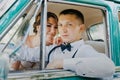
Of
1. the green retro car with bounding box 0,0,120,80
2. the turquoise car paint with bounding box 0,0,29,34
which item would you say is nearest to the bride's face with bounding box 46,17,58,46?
the green retro car with bounding box 0,0,120,80

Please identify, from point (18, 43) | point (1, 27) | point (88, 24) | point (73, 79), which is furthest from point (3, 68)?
point (88, 24)

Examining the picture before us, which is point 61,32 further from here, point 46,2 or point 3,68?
point 3,68

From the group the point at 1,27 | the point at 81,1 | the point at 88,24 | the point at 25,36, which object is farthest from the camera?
the point at 88,24

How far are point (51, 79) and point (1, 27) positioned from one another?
551 millimetres

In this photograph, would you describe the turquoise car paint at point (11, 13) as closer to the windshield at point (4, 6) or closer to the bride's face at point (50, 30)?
the windshield at point (4, 6)

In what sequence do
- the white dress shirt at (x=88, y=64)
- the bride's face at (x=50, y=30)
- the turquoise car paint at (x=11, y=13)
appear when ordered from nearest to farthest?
the turquoise car paint at (x=11, y=13), the white dress shirt at (x=88, y=64), the bride's face at (x=50, y=30)

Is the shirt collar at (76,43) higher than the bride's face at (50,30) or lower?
lower

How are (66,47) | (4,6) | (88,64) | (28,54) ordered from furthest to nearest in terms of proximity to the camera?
(66,47), (28,54), (88,64), (4,6)

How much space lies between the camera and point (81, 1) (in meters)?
3.16

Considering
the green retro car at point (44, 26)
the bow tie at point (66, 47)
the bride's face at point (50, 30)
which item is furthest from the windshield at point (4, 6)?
the bow tie at point (66, 47)

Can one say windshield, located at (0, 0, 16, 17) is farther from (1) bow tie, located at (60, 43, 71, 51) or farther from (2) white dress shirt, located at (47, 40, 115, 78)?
(1) bow tie, located at (60, 43, 71, 51)

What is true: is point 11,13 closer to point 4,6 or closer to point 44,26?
point 4,6

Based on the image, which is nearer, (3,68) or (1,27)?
(3,68)

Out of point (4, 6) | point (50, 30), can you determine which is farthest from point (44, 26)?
point (4, 6)
